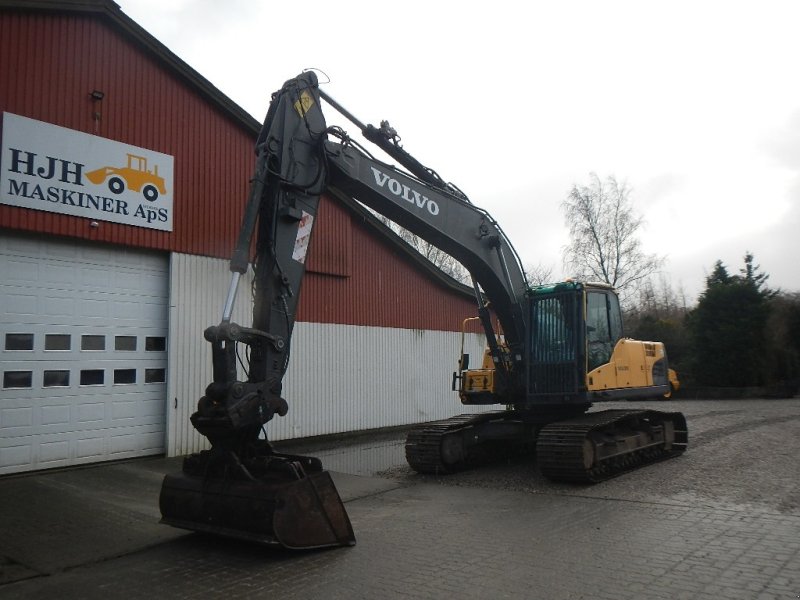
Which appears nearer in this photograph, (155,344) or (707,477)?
(707,477)

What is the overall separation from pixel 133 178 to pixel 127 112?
120 cm

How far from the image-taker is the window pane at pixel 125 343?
11.2 meters

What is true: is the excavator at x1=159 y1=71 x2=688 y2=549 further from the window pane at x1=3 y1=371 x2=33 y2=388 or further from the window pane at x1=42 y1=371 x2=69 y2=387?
the window pane at x1=3 y1=371 x2=33 y2=388

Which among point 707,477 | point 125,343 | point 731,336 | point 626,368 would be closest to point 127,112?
point 125,343

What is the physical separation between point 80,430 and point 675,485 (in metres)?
9.25

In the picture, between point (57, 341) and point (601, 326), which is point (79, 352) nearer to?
point (57, 341)

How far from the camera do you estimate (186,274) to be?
40.0 feet

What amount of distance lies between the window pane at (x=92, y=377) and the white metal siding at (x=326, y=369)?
1.18 m

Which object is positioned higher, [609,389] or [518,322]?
[518,322]

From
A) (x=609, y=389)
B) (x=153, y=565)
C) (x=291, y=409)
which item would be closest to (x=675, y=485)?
(x=609, y=389)

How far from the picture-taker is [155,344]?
11789 mm

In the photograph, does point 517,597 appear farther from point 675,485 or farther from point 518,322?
point 518,322

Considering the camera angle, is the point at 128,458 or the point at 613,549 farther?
the point at 128,458

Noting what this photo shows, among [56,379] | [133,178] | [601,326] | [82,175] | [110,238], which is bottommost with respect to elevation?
[56,379]
